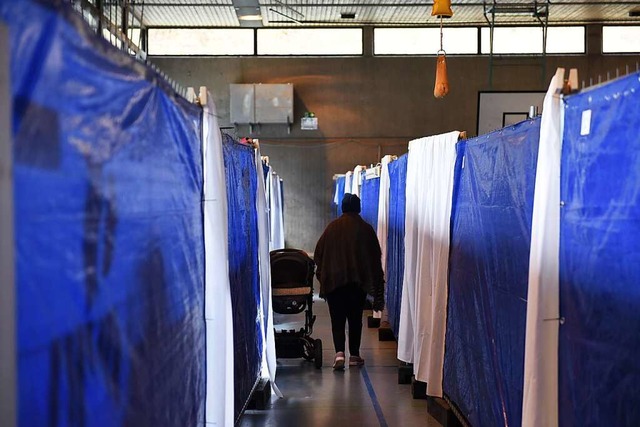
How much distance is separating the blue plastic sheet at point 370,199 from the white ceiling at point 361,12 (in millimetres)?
5239

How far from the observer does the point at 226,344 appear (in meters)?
3.66

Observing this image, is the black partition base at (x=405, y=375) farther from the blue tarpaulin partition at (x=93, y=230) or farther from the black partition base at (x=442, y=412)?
the blue tarpaulin partition at (x=93, y=230)

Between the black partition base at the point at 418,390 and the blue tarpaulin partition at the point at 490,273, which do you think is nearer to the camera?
the blue tarpaulin partition at the point at 490,273

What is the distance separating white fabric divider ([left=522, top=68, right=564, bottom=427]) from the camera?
9.89ft

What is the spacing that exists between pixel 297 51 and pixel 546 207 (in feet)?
52.3

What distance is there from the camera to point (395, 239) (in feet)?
27.0

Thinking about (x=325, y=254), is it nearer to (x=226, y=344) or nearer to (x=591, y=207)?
(x=226, y=344)

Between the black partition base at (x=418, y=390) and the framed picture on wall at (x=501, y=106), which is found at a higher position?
the framed picture on wall at (x=501, y=106)

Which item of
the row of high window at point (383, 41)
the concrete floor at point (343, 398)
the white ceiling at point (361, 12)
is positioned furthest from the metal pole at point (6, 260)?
the row of high window at point (383, 41)

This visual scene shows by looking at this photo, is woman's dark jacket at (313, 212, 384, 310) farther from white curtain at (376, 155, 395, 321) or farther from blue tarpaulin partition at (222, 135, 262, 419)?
white curtain at (376, 155, 395, 321)

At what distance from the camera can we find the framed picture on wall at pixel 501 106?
60.1ft

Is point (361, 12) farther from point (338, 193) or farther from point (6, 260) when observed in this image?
point (6, 260)

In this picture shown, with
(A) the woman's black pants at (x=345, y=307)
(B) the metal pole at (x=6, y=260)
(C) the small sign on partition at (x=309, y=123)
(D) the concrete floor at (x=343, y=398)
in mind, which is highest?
(C) the small sign on partition at (x=309, y=123)

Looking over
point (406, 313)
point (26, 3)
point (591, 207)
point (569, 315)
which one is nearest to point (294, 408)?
point (406, 313)
